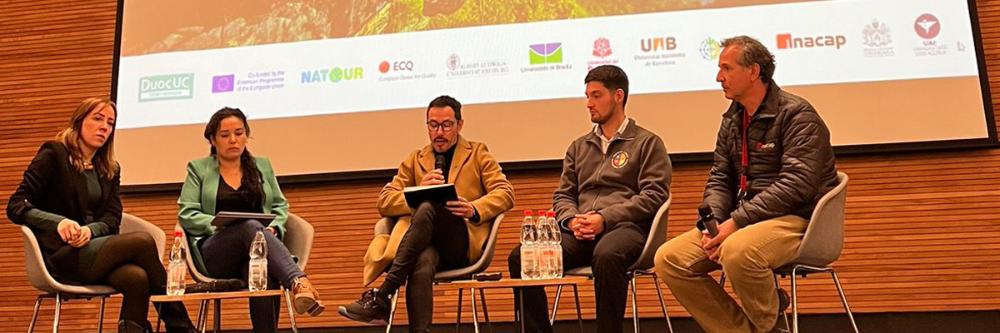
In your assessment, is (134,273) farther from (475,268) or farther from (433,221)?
A: (475,268)

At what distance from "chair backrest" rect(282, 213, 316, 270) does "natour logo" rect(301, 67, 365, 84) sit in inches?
39.5

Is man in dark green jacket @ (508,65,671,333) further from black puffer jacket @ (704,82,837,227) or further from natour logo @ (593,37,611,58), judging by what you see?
natour logo @ (593,37,611,58)

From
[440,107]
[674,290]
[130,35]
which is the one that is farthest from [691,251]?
[130,35]

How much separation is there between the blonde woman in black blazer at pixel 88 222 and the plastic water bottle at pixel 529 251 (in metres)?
1.29

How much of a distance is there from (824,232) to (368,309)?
1484mm

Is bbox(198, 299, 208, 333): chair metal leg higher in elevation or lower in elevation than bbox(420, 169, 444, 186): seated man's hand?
lower

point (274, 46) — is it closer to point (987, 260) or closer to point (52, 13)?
point (52, 13)

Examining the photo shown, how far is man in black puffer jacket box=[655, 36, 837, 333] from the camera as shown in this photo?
8.33ft

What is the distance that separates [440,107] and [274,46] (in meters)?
1.43

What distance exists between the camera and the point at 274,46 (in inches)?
169

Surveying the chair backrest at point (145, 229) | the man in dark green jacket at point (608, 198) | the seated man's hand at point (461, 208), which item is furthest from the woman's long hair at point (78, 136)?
the man in dark green jacket at point (608, 198)

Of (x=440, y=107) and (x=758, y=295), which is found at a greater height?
(x=440, y=107)

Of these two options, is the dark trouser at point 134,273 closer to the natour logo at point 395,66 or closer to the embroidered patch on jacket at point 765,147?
the natour logo at point 395,66

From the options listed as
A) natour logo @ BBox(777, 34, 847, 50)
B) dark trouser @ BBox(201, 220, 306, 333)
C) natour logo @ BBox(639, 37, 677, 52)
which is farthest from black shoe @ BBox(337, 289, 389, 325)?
natour logo @ BBox(777, 34, 847, 50)
